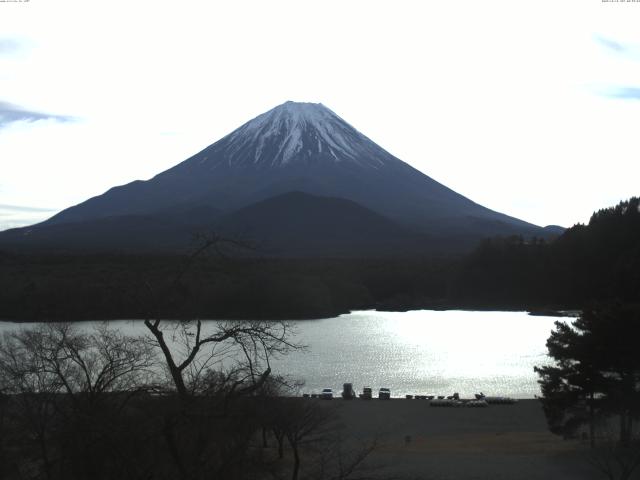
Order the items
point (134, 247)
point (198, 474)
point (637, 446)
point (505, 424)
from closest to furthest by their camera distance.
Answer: point (198, 474), point (637, 446), point (505, 424), point (134, 247)

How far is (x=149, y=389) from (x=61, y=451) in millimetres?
554

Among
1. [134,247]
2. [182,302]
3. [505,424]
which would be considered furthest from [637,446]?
[134,247]

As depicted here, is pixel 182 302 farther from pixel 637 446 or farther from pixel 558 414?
pixel 558 414

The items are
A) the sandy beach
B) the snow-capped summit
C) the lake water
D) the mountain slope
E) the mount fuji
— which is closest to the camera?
the sandy beach

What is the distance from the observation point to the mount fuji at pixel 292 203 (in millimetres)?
79812

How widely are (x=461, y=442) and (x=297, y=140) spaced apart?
310 feet

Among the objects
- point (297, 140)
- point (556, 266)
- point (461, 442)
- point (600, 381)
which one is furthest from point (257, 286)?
point (297, 140)

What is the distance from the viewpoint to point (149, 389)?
4047 mm

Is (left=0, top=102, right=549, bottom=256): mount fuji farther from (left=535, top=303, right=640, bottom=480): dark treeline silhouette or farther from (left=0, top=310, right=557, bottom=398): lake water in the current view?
(left=535, top=303, right=640, bottom=480): dark treeline silhouette

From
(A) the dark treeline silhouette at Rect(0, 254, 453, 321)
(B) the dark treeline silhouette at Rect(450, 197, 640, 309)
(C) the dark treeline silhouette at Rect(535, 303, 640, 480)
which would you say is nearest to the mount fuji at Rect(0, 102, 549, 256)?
(A) the dark treeline silhouette at Rect(0, 254, 453, 321)

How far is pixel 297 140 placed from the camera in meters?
107

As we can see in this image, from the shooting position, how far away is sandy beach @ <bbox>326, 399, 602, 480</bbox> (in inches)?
427

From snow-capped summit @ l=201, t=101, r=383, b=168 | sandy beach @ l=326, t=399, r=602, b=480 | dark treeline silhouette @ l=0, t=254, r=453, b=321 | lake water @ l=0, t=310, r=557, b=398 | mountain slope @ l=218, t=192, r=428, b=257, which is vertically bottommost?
sandy beach @ l=326, t=399, r=602, b=480

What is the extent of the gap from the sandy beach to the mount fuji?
173 feet
